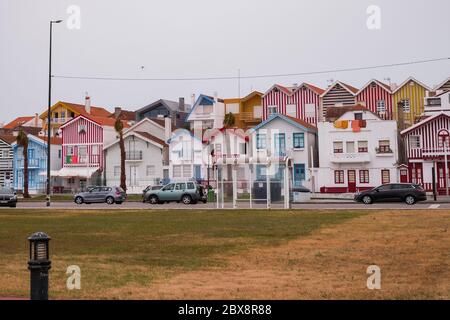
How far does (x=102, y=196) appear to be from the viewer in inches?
1896

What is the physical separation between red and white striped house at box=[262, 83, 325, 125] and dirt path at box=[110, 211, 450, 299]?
183ft

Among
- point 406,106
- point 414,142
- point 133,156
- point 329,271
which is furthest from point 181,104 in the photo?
point 329,271

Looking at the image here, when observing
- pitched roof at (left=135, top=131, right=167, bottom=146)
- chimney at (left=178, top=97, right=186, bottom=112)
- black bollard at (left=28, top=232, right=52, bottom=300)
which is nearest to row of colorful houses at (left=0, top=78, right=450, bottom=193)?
pitched roof at (left=135, top=131, right=167, bottom=146)

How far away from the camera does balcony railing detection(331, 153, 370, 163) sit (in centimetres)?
6066

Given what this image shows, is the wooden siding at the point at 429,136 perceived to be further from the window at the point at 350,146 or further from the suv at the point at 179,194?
the suv at the point at 179,194

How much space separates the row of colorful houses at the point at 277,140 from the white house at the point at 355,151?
98 millimetres

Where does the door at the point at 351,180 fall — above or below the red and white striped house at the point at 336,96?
below

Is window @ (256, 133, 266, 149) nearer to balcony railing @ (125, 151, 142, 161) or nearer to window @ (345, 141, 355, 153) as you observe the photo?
window @ (345, 141, 355, 153)

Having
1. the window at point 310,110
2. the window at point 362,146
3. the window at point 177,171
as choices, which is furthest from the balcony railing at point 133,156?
the window at point 362,146

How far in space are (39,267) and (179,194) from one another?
117ft

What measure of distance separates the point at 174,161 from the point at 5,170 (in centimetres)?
2548

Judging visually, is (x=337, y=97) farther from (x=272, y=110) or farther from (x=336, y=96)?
(x=272, y=110)

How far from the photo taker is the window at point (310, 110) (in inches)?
2901
